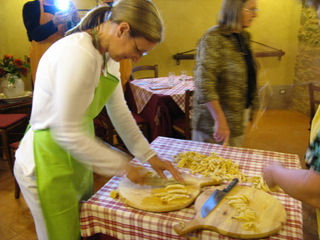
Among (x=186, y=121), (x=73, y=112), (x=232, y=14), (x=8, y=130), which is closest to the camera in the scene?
(x=73, y=112)

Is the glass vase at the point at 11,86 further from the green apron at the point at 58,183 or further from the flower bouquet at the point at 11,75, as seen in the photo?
the green apron at the point at 58,183

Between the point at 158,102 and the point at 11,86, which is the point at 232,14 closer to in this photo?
the point at 158,102

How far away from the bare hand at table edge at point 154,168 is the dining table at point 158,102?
1764 mm

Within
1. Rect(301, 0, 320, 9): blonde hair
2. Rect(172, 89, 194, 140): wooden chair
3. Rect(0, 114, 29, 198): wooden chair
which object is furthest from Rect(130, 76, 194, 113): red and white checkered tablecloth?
Rect(301, 0, 320, 9): blonde hair

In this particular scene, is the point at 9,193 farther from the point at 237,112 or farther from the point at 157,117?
the point at 237,112

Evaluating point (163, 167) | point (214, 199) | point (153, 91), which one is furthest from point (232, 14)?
point (153, 91)

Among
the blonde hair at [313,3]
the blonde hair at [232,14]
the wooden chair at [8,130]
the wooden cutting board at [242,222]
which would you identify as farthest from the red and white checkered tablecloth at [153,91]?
the blonde hair at [313,3]

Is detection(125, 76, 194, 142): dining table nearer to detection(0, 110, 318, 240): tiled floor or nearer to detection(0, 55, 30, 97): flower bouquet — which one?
detection(0, 110, 318, 240): tiled floor

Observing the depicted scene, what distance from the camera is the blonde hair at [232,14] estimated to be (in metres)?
1.59

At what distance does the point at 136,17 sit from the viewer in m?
1.01

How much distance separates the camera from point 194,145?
5.30ft

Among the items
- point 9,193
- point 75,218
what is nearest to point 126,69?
point 9,193

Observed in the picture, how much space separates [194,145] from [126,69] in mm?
2073

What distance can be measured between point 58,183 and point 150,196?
13.0 inches
